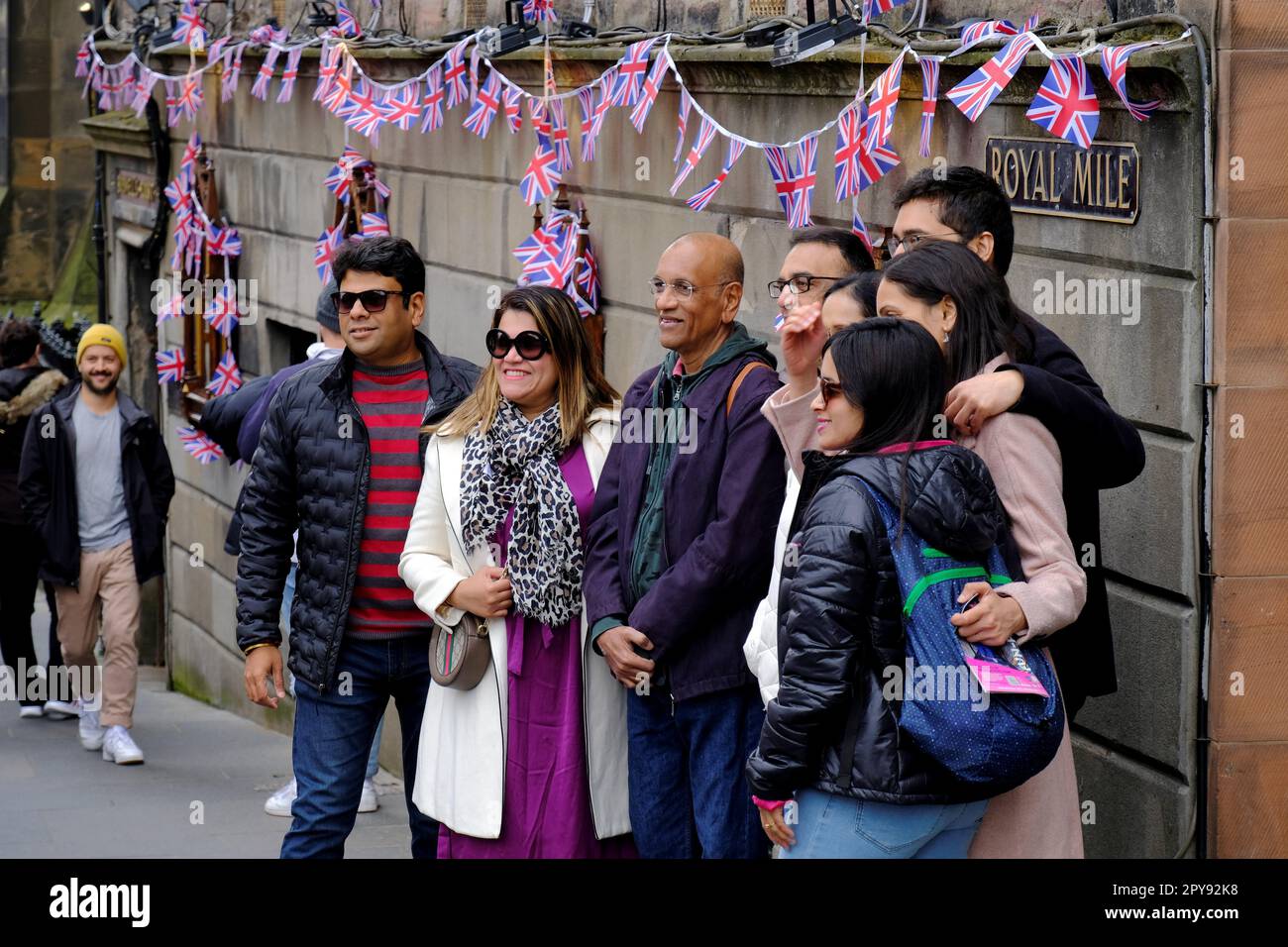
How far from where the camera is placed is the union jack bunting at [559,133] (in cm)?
874

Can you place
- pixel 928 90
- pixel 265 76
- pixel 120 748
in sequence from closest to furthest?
1. pixel 928 90
2. pixel 120 748
3. pixel 265 76

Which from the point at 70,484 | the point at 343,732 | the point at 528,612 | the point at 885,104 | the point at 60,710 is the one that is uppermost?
the point at 885,104

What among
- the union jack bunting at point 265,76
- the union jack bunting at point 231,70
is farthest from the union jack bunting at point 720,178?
the union jack bunting at point 231,70

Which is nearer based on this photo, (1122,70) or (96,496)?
(1122,70)

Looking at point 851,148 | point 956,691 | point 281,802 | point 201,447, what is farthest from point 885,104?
point 201,447

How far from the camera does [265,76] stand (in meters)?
11.5

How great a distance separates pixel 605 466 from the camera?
5043 mm

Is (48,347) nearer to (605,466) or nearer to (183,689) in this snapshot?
(183,689)

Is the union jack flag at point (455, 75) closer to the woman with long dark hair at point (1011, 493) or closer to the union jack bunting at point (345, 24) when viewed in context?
the union jack bunting at point (345, 24)

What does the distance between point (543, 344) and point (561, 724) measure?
3.23ft

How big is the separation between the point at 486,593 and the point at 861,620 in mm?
1507

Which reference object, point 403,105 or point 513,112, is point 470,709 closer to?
point 513,112

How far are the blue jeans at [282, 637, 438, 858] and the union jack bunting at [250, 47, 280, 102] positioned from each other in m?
6.34

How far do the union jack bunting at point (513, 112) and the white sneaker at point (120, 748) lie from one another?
3.69 metres
